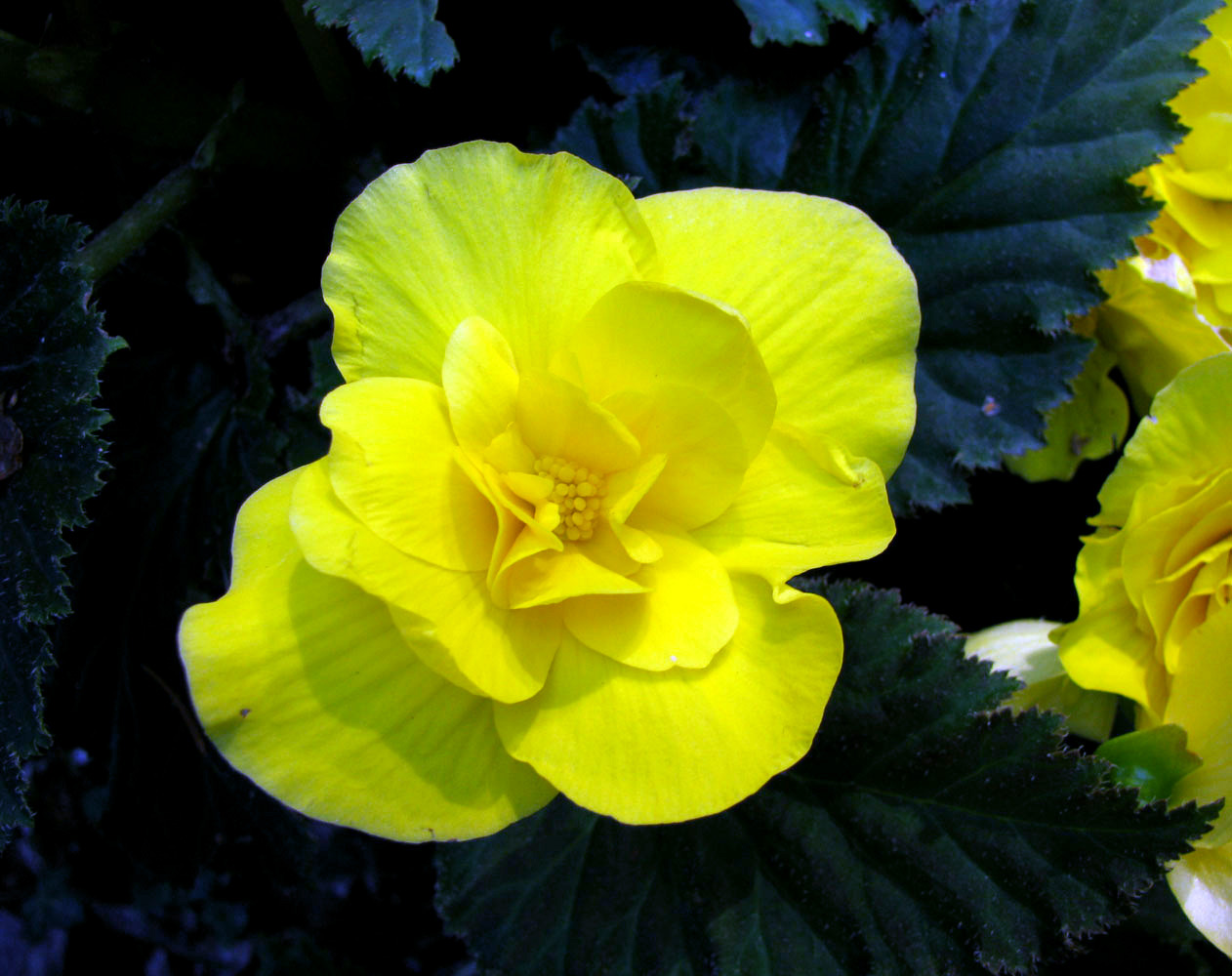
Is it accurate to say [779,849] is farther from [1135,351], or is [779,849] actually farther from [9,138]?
[9,138]

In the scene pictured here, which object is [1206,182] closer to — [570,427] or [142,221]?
[570,427]

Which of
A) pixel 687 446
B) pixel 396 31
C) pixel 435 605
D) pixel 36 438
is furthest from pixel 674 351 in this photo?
pixel 36 438

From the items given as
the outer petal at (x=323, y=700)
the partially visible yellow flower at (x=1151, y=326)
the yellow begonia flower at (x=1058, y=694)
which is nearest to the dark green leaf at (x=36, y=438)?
the outer petal at (x=323, y=700)

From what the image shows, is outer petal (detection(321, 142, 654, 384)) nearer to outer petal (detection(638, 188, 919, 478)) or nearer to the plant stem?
outer petal (detection(638, 188, 919, 478))

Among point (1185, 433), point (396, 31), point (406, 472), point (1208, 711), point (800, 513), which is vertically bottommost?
point (1208, 711)

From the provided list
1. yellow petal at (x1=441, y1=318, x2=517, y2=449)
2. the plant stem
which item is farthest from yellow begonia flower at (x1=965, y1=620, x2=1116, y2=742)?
the plant stem

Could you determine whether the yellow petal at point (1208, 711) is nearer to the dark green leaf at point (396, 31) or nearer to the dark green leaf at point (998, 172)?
the dark green leaf at point (998, 172)
